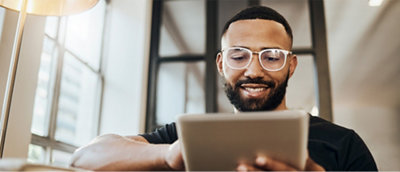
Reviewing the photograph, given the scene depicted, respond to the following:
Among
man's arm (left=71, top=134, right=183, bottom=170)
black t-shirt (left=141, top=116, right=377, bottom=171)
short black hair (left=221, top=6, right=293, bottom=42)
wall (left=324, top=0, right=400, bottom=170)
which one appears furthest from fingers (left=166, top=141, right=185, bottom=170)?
wall (left=324, top=0, right=400, bottom=170)

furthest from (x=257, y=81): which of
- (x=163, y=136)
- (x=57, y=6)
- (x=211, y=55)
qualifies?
(x=211, y=55)

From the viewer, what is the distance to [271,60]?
115 centimetres

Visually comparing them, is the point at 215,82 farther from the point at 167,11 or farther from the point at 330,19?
the point at 330,19

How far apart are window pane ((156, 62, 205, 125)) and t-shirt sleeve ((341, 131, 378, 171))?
95.4 inches

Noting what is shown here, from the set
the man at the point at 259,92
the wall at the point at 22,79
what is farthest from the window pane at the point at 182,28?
the man at the point at 259,92

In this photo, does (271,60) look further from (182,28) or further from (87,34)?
(182,28)

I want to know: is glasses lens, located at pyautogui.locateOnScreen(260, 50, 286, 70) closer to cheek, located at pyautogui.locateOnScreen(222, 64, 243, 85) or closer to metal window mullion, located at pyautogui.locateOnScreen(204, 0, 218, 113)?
cheek, located at pyautogui.locateOnScreen(222, 64, 243, 85)

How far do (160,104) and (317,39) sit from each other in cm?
148

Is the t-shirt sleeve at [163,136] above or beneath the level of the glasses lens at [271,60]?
beneath

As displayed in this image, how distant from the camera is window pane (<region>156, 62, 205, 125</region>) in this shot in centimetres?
351

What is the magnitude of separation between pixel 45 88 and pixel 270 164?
1893mm

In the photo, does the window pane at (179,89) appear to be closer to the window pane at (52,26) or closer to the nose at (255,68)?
the window pane at (52,26)

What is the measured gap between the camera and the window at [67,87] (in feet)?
7.34

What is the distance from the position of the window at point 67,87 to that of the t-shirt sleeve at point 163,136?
3.43ft
